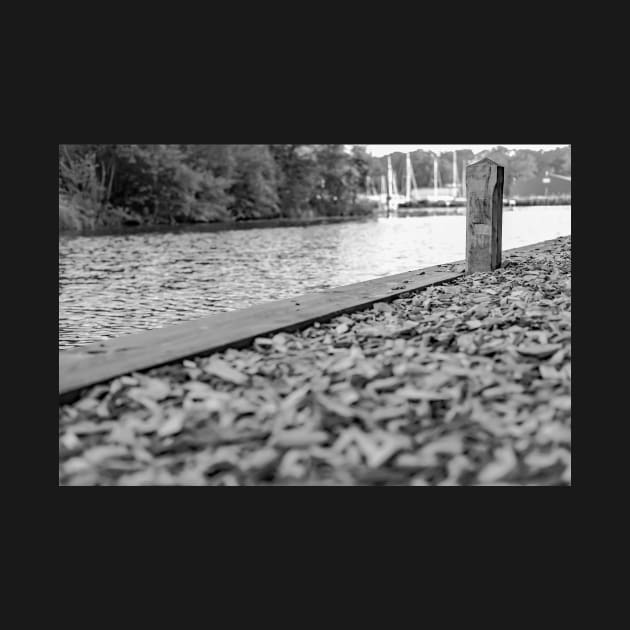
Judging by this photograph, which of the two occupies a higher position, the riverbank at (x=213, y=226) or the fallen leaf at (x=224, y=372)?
the riverbank at (x=213, y=226)

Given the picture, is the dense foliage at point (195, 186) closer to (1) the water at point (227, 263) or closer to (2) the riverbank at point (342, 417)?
(1) the water at point (227, 263)

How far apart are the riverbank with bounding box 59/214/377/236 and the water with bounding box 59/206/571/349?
44 centimetres

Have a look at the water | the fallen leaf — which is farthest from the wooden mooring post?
the fallen leaf

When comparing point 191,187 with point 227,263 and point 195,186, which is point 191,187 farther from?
point 227,263

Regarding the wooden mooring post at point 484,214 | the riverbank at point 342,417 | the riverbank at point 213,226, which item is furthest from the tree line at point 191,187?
the riverbank at point 342,417

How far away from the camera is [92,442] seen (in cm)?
292

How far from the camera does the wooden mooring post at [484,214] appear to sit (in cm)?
577

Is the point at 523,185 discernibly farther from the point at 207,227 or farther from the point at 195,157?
the point at 207,227

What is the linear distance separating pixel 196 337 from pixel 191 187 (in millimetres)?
13646

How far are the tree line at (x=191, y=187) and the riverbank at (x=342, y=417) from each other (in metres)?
7.60

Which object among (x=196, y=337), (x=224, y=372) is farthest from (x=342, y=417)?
(x=196, y=337)

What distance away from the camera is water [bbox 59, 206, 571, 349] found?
23.2 ft

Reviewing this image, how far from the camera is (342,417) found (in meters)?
2.95

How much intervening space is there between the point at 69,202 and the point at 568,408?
43.4ft
